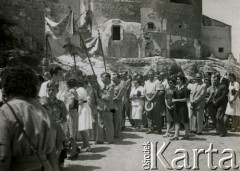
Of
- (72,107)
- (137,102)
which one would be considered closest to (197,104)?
(137,102)

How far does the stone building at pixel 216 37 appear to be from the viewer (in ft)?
99.1

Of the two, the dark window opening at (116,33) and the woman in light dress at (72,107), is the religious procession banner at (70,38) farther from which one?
the dark window opening at (116,33)

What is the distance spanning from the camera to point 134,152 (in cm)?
704

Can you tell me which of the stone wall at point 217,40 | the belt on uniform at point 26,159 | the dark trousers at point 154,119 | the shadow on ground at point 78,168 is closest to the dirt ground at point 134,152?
the shadow on ground at point 78,168

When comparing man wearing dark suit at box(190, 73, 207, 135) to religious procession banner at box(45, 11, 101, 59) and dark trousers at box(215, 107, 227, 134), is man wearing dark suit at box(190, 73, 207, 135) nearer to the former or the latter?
dark trousers at box(215, 107, 227, 134)

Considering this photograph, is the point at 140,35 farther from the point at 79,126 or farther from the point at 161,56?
the point at 79,126

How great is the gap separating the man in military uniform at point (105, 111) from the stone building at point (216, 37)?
897 inches

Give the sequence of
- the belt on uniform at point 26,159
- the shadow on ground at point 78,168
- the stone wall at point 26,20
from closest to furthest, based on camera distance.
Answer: the belt on uniform at point 26,159, the shadow on ground at point 78,168, the stone wall at point 26,20

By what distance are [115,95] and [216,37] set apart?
911 inches

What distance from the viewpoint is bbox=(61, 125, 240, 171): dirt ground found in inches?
236

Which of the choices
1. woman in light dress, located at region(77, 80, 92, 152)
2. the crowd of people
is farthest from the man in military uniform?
woman in light dress, located at region(77, 80, 92, 152)

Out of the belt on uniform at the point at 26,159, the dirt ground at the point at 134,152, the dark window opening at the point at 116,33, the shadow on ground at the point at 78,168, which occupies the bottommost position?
the shadow on ground at the point at 78,168

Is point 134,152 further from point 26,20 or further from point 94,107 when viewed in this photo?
point 26,20

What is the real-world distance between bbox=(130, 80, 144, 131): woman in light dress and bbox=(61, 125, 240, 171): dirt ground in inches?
32.9
